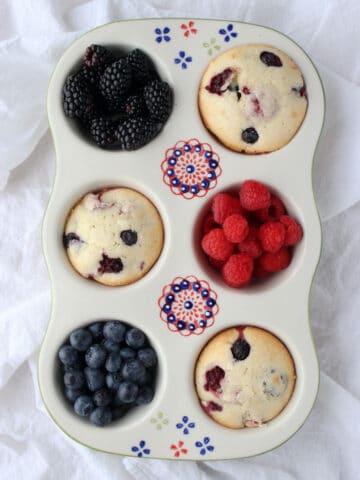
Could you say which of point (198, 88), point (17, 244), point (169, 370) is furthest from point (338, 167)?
point (17, 244)

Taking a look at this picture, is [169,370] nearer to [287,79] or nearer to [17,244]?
[17,244]

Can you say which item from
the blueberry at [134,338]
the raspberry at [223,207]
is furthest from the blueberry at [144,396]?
the raspberry at [223,207]

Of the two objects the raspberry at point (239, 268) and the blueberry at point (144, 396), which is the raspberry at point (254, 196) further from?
the blueberry at point (144, 396)

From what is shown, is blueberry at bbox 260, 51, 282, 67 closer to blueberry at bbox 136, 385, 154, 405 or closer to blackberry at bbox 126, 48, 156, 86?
blackberry at bbox 126, 48, 156, 86

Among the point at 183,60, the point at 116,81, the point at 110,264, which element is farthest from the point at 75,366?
the point at 183,60

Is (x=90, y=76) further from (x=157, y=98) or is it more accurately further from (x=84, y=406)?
(x=84, y=406)

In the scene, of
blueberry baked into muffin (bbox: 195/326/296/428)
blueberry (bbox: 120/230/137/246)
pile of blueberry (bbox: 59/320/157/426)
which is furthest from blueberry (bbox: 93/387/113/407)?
→ blueberry (bbox: 120/230/137/246)
